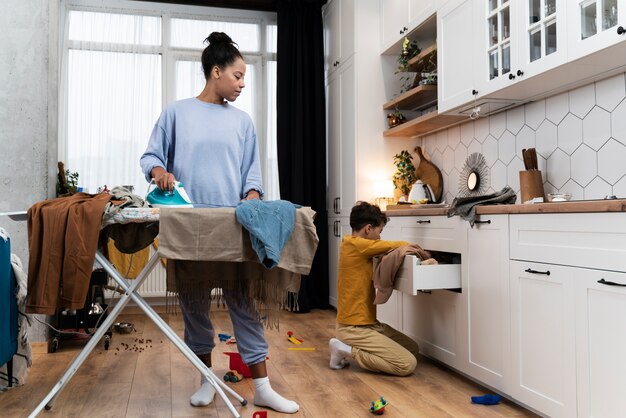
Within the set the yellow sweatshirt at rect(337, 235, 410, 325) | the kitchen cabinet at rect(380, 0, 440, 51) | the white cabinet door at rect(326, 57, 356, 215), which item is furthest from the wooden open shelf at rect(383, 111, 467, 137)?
the yellow sweatshirt at rect(337, 235, 410, 325)

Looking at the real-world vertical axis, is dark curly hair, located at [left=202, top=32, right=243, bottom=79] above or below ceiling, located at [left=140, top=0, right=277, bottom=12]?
below

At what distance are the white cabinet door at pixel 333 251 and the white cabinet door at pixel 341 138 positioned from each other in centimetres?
9

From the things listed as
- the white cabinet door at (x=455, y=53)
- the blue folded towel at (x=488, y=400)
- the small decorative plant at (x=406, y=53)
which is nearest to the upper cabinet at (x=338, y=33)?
the small decorative plant at (x=406, y=53)

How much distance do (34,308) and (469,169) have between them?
98.7 inches

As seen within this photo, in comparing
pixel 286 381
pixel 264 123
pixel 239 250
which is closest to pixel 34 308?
pixel 239 250

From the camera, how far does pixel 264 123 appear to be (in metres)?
5.08

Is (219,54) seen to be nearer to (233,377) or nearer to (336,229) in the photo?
(233,377)

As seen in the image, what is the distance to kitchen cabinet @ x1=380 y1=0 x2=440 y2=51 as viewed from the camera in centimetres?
344

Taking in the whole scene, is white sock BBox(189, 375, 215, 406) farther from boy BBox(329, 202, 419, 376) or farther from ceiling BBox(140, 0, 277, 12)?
ceiling BBox(140, 0, 277, 12)

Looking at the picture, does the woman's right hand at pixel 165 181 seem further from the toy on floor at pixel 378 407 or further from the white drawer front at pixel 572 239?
the white drawer front at pixel 572 239

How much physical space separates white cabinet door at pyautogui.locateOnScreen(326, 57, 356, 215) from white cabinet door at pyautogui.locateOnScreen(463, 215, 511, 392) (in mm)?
1753

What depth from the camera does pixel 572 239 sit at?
1.87 metres

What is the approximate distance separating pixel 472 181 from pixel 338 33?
187cm

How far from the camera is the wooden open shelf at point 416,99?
3512mm
